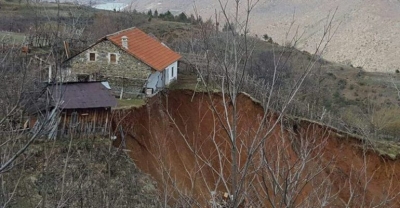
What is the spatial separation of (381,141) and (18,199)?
15.6 metres

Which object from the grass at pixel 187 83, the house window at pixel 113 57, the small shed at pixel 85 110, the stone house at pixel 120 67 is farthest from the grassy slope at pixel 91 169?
the grass at pixel 187 83

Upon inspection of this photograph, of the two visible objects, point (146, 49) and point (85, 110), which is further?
point (146, 49)

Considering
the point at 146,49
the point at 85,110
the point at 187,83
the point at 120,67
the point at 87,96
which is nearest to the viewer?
the point at 85,110

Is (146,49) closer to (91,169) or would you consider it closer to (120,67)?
(120,67)

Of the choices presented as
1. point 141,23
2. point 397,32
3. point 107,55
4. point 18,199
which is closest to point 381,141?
point 107,55

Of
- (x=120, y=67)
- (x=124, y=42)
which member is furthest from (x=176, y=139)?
(x=124, y=42)

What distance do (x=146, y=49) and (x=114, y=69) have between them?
2498 millimetres

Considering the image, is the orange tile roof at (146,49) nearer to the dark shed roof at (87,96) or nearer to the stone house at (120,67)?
the stone house at (120,67)

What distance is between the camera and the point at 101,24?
5169cm

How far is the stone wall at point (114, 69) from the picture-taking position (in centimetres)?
2530

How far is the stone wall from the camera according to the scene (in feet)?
83.0

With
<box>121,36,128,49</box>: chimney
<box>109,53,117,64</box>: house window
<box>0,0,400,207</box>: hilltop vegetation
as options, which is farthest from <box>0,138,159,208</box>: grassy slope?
<box>121,36,128,49</box>: chimney

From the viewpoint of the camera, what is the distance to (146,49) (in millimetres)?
27219

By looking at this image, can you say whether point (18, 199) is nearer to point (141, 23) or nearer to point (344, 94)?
point (344, 94)
